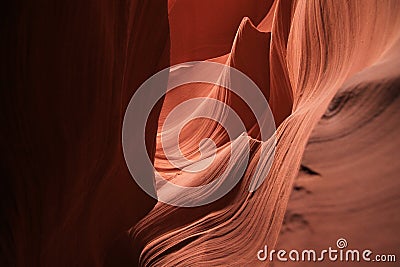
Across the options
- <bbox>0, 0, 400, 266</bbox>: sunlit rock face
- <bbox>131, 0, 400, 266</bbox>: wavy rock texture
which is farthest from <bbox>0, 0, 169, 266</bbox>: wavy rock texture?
<bbox>131, 0, 400, 266</bbox>: wavy rock texture

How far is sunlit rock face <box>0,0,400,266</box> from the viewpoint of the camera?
2.42ft

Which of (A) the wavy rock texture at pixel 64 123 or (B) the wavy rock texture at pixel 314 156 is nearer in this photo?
(B) the wavy rock texture at pixel 314 156

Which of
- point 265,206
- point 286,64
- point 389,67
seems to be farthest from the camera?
point 286,64

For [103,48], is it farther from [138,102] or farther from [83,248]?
[83,248]

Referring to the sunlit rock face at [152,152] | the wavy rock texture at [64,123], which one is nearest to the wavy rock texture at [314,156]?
the sunlit rock face at [152,152]

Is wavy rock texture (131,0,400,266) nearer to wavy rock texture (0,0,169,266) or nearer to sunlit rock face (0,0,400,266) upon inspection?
sunlit rock face (0,0,400,266)

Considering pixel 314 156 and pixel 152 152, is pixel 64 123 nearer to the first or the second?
pixel 152 152

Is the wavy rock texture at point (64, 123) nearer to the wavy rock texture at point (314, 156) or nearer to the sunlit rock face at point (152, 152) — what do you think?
the sunlit rock face at point (152, 152)

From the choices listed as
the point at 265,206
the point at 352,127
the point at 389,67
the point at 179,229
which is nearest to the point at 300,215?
the point at 352,127

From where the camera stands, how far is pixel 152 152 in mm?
1746

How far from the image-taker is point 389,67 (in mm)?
829

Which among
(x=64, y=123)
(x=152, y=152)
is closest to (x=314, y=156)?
(x=64, y=123)

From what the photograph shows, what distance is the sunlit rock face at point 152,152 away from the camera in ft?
2.42

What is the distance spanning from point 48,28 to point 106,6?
0.23 m
